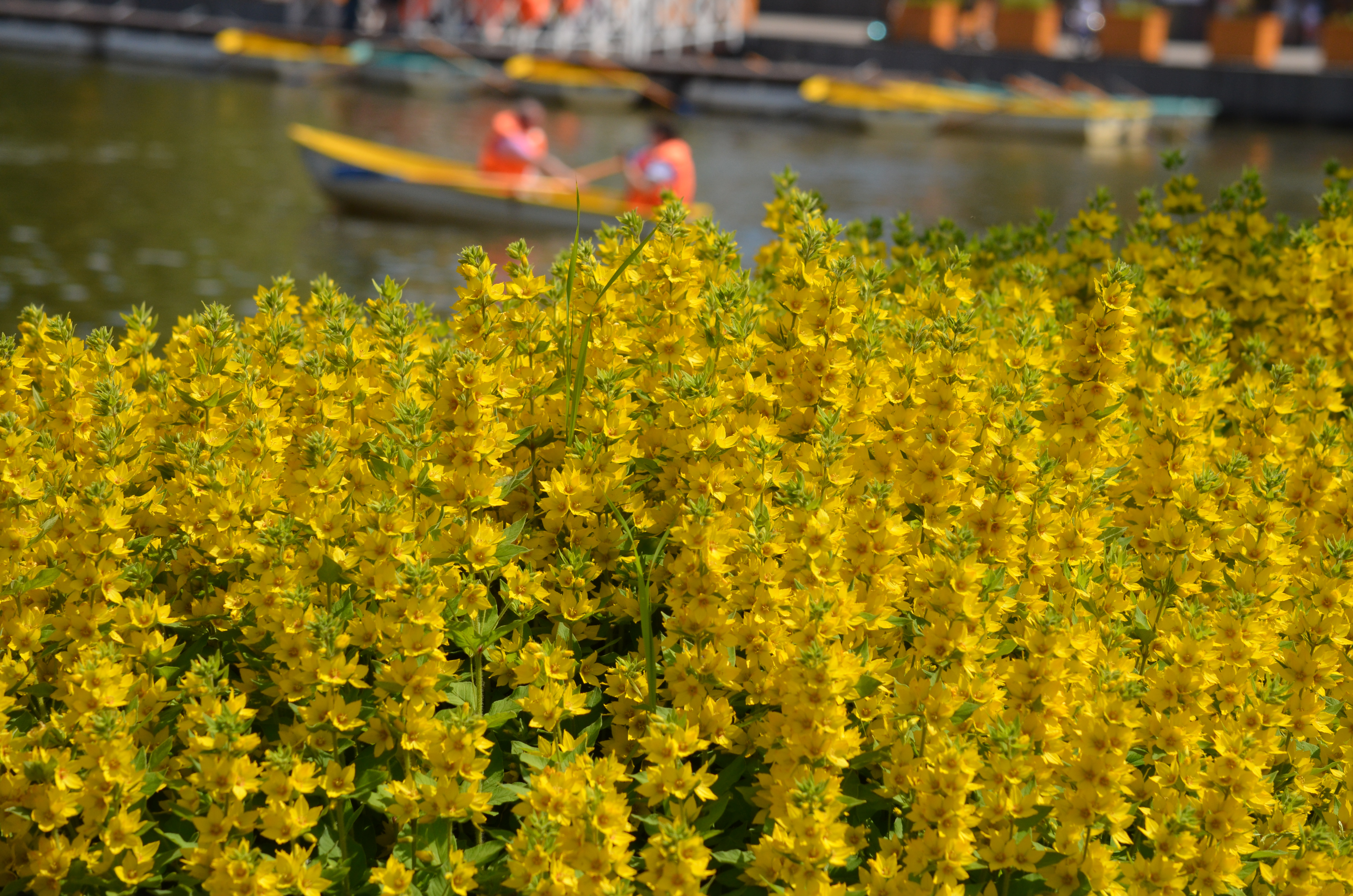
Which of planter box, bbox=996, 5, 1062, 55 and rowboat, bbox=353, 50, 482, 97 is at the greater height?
planter box, bbox=996, 5, 1062, 55

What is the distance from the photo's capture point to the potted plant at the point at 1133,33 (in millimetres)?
31000

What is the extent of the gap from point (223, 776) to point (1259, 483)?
6.78 feet

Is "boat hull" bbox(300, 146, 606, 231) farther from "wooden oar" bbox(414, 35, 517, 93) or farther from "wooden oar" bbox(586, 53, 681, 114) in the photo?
"wooden oar" bbox(414, 35, 517, 93)

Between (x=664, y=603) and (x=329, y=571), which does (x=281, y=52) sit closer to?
(x=664, y=603)

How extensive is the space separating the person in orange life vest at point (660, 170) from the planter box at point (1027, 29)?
19559 millimetres

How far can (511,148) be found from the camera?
15906mm

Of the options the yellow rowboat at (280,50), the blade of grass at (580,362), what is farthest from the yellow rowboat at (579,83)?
the blade of grass at (580,362)

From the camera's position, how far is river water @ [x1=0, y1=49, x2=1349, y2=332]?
45.9 ft

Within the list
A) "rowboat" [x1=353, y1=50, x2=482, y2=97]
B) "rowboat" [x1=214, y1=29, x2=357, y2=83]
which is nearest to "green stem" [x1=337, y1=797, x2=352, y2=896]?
"rowboat" [x1=353, y1=50, x2=482, y2=97]

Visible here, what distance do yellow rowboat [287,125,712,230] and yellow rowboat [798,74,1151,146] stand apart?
10.1 m

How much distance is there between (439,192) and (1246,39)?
21502 mm

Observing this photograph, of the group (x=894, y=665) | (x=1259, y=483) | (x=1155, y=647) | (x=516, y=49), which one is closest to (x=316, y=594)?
(x=894, y=665)

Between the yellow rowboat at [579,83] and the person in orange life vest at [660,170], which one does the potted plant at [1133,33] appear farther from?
the person in orange life vest at [660,170]

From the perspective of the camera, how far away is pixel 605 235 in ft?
11.6
